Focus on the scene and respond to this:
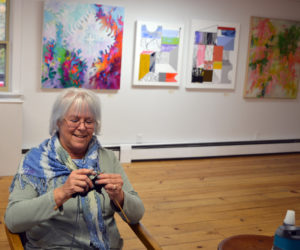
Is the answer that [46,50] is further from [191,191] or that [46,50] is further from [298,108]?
[298,108]

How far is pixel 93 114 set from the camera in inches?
79.7

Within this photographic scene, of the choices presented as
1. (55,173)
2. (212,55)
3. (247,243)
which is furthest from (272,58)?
(55,173)

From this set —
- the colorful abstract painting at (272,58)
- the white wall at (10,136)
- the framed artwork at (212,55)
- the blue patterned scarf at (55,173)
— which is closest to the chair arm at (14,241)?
the blue patterned scarf at (55,173)

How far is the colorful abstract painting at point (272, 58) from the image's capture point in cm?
612

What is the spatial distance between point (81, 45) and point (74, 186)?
364cm

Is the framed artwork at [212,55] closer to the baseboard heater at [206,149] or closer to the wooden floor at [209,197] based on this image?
the baseboard heater at [206,149]

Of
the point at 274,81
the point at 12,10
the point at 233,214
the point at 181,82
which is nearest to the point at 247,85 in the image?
the point at 274,81

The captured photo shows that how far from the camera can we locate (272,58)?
630 cm

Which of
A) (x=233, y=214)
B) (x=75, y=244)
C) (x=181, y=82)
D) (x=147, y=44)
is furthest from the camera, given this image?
(x=181, y=82)

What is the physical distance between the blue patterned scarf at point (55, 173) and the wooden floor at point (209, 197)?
131 cm

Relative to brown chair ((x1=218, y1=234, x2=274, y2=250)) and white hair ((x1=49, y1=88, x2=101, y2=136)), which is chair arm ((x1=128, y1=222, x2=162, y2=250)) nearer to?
brown chair ((x1=218, y1=234, x2=274, y2=250))

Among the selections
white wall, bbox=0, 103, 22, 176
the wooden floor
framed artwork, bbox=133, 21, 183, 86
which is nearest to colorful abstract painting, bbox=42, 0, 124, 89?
framed artwork, bbox=133, 21, 183, 86

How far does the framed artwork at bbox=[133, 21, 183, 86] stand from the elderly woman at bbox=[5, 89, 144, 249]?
3447mm

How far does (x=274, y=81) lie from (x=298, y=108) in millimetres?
734
